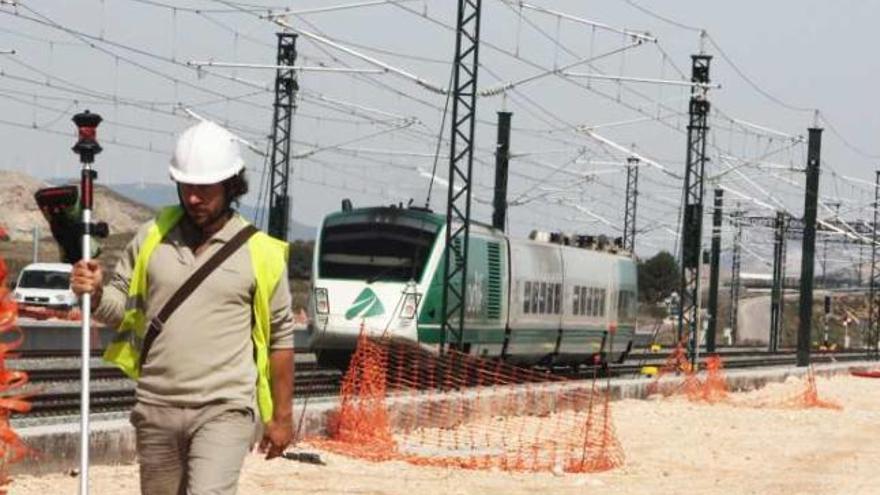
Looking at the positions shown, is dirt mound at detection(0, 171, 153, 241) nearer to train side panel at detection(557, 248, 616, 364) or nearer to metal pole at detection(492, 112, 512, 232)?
metal pole at detection(492, 112, 512, 232)

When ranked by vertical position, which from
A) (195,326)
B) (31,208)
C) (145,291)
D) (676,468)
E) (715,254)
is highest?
(31,208)

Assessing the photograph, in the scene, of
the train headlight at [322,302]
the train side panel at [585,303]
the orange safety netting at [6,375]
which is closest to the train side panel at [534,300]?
the train side panel at [585,303]

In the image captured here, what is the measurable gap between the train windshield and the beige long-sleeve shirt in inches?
978

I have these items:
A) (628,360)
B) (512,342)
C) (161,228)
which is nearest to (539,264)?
(512,342)

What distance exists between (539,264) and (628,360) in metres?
18.1

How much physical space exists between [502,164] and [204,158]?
50.3 metres

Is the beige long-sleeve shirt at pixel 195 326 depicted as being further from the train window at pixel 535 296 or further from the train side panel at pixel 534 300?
the train window at pixel 535 296

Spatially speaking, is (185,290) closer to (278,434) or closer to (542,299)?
(278,434)

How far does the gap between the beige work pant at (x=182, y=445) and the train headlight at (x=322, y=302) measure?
24.7 meters

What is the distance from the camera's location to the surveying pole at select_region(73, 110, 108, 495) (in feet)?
23.0

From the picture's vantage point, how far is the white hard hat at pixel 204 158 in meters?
6.90

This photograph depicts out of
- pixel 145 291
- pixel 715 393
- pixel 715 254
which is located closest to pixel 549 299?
pixel 715 393

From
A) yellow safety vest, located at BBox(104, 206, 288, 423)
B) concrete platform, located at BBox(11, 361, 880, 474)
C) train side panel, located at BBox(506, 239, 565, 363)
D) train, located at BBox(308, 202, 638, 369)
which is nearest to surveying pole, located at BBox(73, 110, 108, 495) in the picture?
yellow safety vest, located at BBox(104, 206, 288, 423)

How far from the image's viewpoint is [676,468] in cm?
1920
